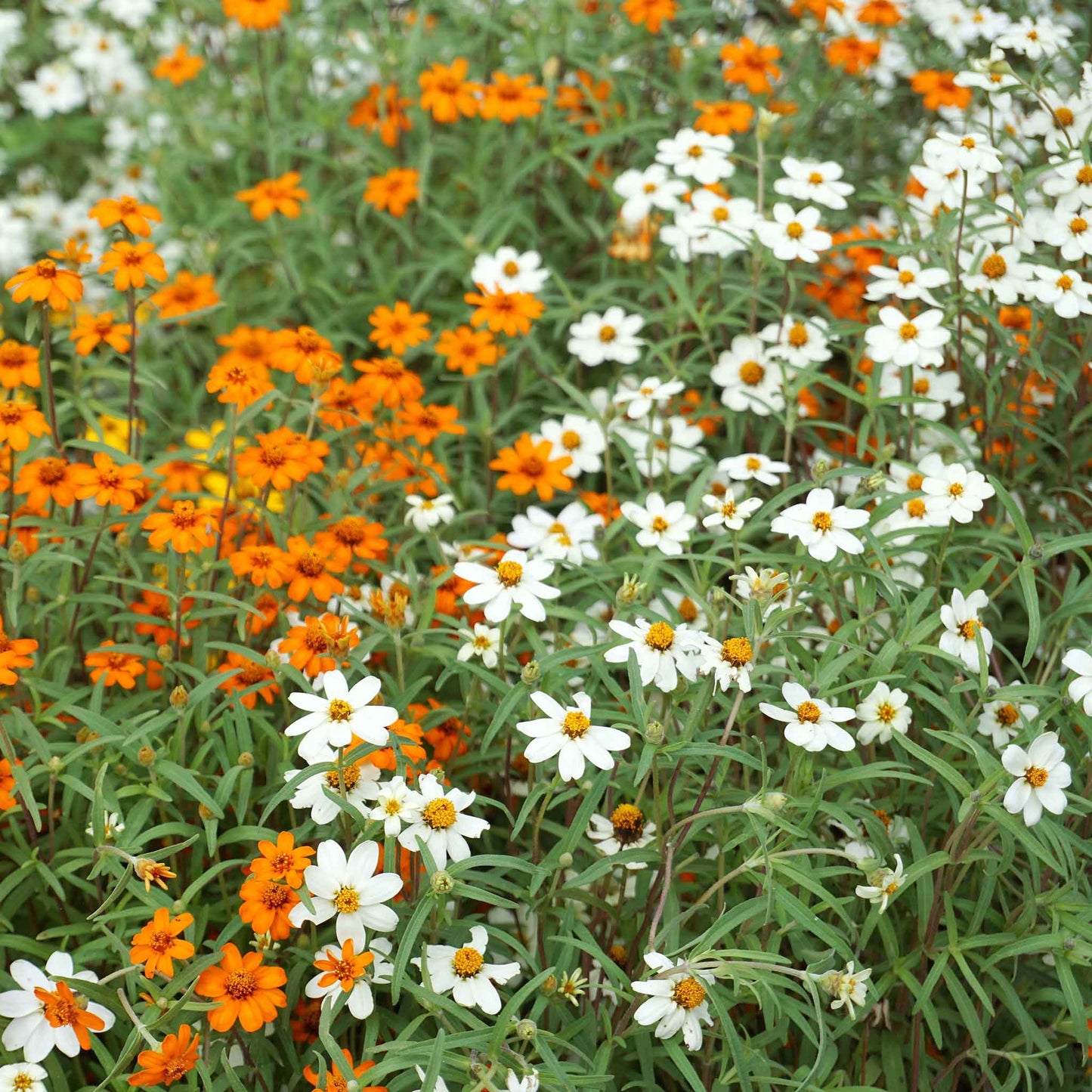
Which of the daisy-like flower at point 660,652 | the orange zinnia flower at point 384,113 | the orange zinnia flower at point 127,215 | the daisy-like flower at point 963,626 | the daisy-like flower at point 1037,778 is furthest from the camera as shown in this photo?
the orange zinnia flower at point 384,113

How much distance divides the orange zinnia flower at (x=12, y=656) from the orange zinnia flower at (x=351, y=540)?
52cm

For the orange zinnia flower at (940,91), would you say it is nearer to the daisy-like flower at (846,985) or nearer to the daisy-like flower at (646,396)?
the daisy-like flower at (646,396)

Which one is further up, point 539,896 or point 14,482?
point 14,482

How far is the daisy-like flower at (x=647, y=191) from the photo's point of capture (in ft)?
8.87

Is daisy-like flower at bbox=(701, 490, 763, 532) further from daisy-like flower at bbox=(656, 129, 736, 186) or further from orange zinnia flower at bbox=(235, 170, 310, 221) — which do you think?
orange zinnia flower at bbox=(235, 170, 310, 221)

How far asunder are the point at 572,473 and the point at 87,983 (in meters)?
1.39

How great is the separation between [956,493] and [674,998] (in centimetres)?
100

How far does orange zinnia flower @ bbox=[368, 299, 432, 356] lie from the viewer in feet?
8.30

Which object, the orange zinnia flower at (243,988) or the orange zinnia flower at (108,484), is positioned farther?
the orange zinnia flower at (108,484)

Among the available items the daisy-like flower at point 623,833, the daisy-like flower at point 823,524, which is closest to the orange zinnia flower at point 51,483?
the daisy-like flower at point 623,833

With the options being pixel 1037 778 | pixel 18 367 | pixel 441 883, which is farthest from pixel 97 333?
pixel 1037 778

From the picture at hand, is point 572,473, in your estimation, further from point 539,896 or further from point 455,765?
point 539,896

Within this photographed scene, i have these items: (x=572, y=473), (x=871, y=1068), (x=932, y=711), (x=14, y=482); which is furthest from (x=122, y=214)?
(x=871, y=1068)

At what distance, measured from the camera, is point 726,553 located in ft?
7.67
